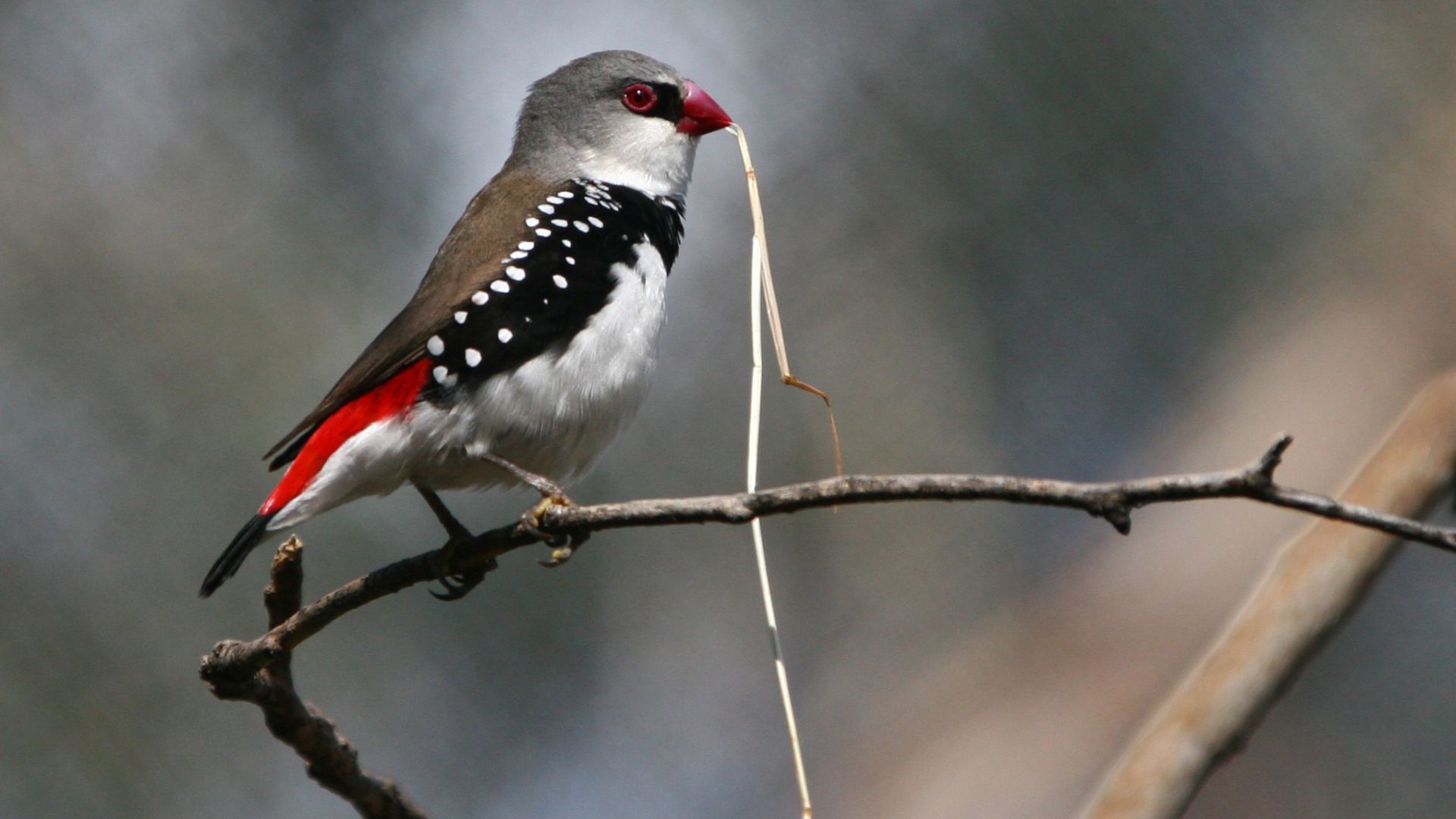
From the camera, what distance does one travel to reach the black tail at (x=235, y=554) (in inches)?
83.4

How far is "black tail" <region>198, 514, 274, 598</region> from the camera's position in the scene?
2.12 meters

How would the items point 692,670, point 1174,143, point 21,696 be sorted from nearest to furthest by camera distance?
point 21,696 → point 1174,143 → point 692,670

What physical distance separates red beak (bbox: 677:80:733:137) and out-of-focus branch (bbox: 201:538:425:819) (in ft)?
5.04

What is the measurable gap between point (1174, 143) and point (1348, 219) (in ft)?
2.40

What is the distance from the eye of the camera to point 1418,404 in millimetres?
3057

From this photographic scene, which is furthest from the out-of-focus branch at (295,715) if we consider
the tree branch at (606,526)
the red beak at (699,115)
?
the red beak at (699,115)

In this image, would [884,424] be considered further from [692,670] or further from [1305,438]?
[1305,438]

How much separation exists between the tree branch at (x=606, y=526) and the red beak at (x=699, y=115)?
4.00 feet

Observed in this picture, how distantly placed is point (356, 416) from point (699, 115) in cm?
122

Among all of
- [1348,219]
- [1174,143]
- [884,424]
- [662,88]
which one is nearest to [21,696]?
[662,88]

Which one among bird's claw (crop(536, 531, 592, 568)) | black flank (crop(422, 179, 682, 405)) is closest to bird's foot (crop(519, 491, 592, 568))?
bird's claw (crop(536, 531, 592, 568))

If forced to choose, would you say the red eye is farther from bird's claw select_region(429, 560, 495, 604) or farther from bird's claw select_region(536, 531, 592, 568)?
bird's claw select_region(536, 531, 592, 568)

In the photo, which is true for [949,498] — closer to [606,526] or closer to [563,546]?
[606,526]

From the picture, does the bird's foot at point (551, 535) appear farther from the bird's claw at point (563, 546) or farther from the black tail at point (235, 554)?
the black tail at point (235, 554)
